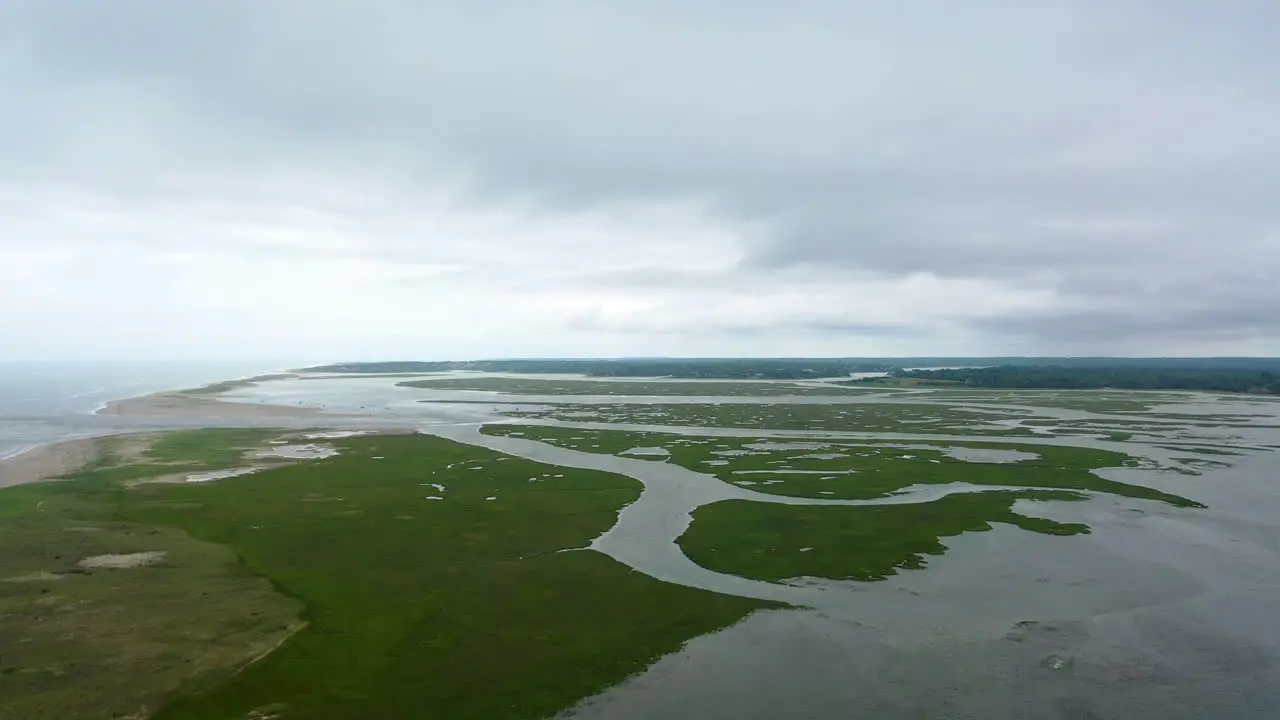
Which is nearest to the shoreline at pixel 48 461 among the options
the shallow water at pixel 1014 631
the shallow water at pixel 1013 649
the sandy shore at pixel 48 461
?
the sandy shore at pixel 48 461

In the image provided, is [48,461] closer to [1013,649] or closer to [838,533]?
[838,533]

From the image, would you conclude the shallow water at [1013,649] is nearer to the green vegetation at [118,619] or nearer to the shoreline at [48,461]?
the green vegetation at [118,619]

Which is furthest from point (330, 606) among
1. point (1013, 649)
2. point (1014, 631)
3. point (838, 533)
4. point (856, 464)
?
point (856, 464)

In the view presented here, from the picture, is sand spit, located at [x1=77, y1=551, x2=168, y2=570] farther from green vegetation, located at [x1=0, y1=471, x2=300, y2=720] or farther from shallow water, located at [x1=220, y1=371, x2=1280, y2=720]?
shallow water, located at [x1=220, y1=371, x2=1280, y2=720]

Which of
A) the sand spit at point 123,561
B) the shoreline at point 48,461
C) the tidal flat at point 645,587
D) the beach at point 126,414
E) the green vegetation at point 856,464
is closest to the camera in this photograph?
the tidal flat at point 645,587

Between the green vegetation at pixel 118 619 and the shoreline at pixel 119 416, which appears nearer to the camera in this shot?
the green vegetation at pixel 118 619

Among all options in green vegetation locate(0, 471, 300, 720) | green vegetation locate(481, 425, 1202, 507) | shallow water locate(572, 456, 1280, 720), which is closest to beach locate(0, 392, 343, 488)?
green vegetation locate(0, 471, 300, 720)

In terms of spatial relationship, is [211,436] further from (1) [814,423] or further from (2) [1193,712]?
(2) [1193,712]

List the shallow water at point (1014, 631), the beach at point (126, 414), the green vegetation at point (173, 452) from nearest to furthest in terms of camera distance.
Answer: the shallow water at point (1014, 631) → the green vegetation at point (173, 452) → the beach at point (126, 414)

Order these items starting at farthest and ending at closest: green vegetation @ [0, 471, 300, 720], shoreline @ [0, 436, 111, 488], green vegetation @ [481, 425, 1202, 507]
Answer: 1. shoreline @ [0, 436, 111, 488]
2. green vegetation @ [481, 425, 1202, 507]
3. green vegetation @ [0, 471, 300, 720]
